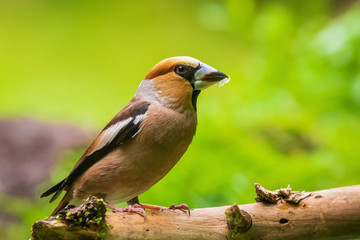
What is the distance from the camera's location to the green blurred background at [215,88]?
3.02 m

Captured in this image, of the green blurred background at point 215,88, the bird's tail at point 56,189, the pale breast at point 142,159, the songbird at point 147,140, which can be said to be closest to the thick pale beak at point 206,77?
Result: the songbird at point 147,140

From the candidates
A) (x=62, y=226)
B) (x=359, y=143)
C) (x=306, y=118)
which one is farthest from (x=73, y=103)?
(x=62, y=226)

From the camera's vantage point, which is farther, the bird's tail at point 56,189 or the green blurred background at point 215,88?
the green blurred background at point 215,88

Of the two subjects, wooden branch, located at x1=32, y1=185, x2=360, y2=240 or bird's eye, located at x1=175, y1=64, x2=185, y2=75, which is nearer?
wooden branch, located at x1=32, y1=185, x2=360, y2=240

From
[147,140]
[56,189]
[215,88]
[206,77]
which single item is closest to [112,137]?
[147,140]

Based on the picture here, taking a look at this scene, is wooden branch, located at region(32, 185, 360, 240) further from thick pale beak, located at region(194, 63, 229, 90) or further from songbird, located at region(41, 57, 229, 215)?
thick pale beak, located at region(194, 63, 229, 90)

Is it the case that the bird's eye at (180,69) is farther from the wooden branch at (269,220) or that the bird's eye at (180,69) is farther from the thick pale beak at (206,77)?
the wooden branch at (269,220)

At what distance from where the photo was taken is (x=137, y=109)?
1724 mm

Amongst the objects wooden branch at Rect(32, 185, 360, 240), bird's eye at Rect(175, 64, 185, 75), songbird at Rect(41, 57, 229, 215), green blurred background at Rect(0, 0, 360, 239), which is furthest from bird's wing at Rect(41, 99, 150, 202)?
green blurred background at Rect(0, 0, 360, 239)

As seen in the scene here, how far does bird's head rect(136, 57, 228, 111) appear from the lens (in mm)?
1659

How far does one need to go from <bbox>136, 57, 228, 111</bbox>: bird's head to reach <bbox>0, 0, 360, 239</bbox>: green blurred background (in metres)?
1.18

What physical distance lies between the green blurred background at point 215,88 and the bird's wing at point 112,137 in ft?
3.69

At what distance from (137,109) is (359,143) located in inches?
69.7

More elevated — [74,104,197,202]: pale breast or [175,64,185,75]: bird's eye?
[175,64,185,75]: bird's eye
